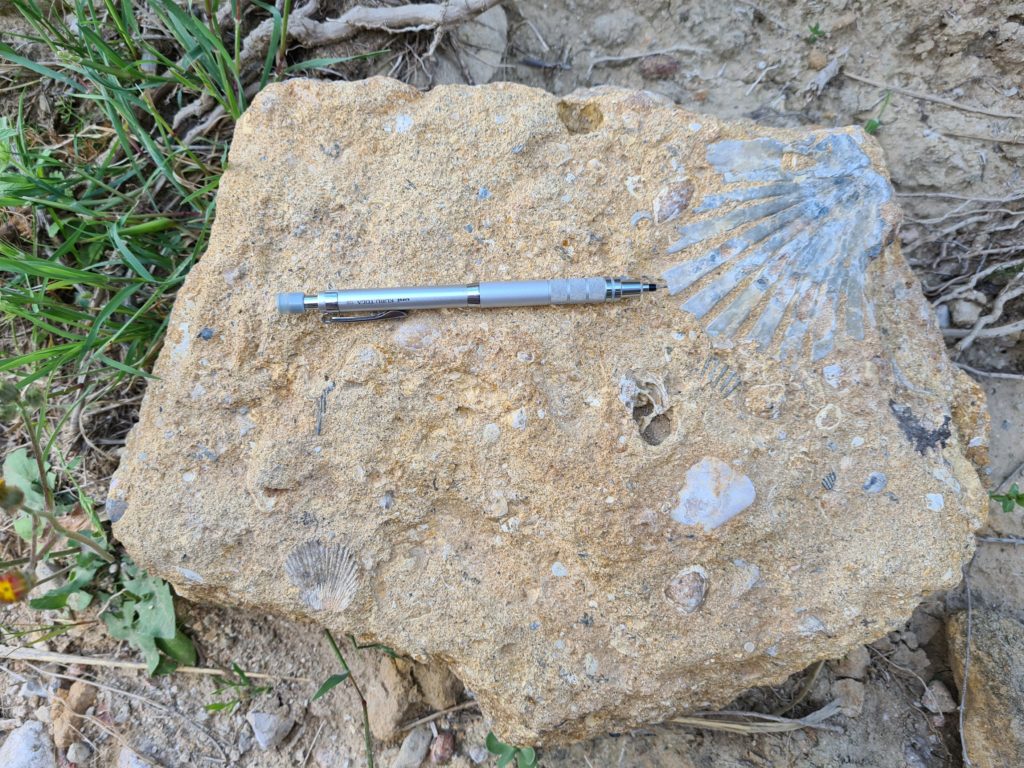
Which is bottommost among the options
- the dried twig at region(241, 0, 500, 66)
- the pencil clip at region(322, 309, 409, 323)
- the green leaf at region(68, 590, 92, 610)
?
the green leaf at region(68, 590, 92, 610)

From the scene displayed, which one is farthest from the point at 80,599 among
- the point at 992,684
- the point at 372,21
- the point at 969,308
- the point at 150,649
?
the point at 969,308

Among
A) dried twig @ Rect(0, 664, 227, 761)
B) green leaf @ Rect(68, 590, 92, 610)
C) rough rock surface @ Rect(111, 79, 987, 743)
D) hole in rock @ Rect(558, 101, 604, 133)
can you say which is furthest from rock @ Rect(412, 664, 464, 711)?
hole in rock @ Rect(558, 101, 604, 133)

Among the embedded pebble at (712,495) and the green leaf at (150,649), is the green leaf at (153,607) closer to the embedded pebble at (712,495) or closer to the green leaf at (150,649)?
the green leaf at (150,649)

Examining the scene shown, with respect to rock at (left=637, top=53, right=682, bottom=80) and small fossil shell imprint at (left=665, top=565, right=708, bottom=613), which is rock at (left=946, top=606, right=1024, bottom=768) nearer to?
small fossil shell imprint at (left=665, top=565, right=708, bottom=613)

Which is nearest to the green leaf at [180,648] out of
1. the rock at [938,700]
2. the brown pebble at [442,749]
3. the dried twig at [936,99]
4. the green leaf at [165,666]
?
the green leaf at [165,666]

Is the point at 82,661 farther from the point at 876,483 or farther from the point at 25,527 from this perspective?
the point at 876,483

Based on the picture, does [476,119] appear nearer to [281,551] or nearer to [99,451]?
[281,551]
